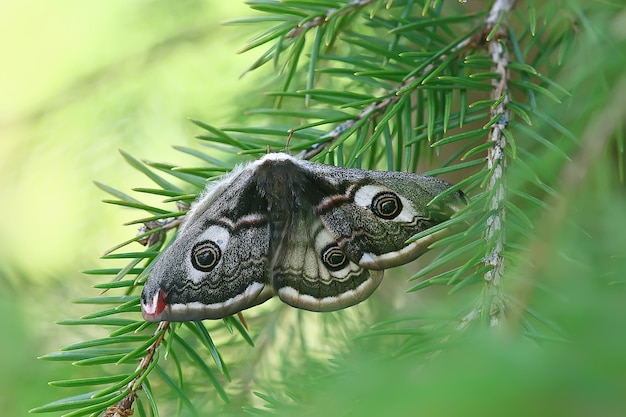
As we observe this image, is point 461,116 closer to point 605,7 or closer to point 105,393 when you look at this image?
point 605,7

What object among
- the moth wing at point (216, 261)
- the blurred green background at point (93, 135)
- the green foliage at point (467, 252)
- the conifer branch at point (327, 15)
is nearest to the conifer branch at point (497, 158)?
the green foliage at point (467, 252)

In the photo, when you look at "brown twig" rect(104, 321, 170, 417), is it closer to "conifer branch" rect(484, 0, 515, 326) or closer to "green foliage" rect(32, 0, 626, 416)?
"green foliage" rect(32, 0, 626, 416)

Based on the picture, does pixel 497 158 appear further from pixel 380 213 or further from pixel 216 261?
pixel 216 261

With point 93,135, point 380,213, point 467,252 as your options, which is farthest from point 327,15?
point 93,135

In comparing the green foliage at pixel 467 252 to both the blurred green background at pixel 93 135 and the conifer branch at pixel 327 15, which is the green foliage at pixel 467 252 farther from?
the blurred green background at pixel 93 135

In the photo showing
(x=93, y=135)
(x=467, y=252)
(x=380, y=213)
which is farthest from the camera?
(x=93, y=135)

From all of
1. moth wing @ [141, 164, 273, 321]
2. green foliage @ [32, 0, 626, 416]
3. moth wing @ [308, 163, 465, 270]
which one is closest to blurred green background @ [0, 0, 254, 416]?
green foliage @ [32, 0, 626, 416]
